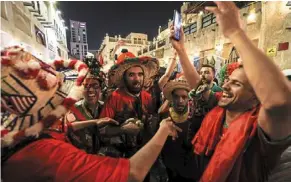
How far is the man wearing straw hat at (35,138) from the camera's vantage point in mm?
744

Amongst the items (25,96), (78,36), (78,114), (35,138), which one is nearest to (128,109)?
(78,114)

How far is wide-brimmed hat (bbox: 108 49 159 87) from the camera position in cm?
232

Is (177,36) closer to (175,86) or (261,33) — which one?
(175,86)

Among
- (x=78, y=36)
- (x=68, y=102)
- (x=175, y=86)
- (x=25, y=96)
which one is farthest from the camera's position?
(x=78, y=36)

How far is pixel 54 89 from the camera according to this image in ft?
2.77

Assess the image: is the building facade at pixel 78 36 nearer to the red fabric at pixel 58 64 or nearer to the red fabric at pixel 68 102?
the red fabric at pixel 58 64

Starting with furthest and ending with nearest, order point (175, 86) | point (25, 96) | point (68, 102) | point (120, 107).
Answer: point (120, 107), point (175, 86), point (68, 102), point (25, 96)

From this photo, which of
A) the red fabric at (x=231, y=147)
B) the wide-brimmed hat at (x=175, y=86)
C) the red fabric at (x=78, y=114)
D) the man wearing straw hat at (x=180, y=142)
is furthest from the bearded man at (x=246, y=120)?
the red fabric at (x=78, y=114)

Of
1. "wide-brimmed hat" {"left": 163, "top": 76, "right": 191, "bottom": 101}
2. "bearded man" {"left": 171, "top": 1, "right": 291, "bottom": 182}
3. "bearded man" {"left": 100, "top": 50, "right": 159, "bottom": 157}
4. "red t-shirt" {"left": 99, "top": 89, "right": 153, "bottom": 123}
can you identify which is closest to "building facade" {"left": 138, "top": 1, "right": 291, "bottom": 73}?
"bearded man" {"left": 100, "top": 50, "right": 159, "bottom": 157}

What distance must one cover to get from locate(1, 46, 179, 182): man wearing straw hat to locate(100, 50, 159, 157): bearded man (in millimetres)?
858

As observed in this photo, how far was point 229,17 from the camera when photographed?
804 mm

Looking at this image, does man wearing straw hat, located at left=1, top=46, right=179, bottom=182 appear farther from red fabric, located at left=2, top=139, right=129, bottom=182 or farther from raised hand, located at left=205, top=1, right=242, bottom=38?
raised hand, located at left=205, top=1, right=242, bottom=38

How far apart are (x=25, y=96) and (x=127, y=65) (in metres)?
1.66

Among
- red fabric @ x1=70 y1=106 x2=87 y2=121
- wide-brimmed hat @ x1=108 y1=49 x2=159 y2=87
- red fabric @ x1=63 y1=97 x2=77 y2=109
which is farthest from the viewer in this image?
wide-brimmed hat @ x1=108 y1=49 x2=159 y2=87
